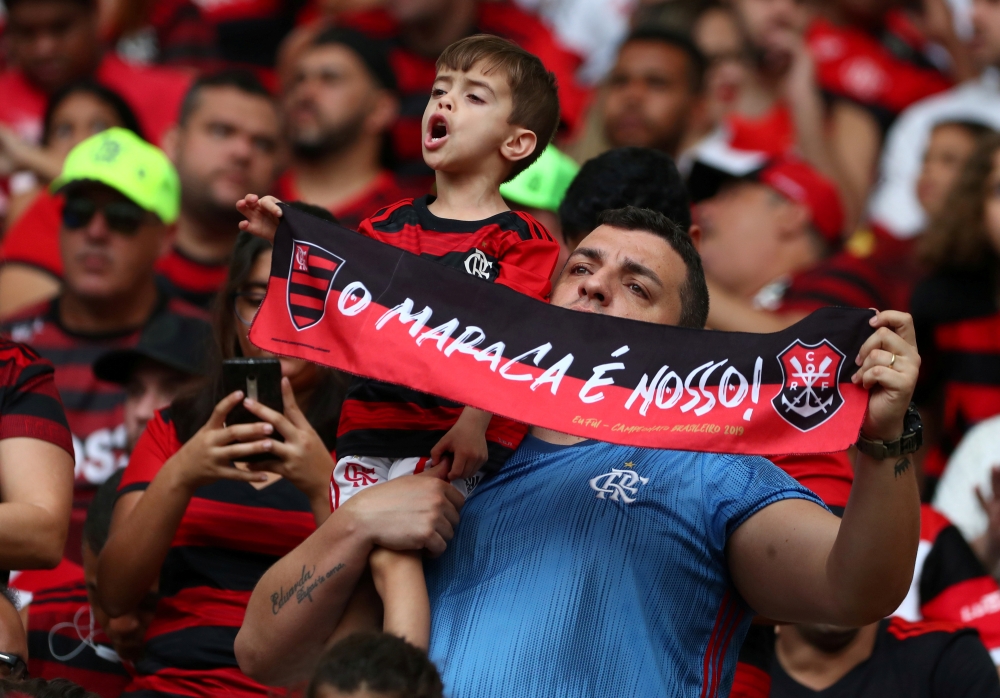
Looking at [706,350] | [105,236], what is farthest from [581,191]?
[105,236]

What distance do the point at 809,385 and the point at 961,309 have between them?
2882 millimetres

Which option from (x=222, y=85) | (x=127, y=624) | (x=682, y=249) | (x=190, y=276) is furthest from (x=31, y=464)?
(x=222, y=85)

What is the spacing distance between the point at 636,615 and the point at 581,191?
1.44 m

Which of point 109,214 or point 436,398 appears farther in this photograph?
point 109,214

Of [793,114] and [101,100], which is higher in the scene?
[793,114]

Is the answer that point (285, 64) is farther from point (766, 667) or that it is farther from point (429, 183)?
point (766, 667)

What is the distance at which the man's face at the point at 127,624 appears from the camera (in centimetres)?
343

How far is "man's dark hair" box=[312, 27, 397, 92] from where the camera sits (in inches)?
259

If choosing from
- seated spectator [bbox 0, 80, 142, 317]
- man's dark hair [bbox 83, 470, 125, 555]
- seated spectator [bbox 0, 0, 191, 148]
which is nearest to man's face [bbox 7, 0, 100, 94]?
seated spectator [bbox 0, 0, 191, 148]

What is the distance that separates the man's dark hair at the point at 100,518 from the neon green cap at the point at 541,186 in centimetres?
146

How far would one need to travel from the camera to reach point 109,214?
16.5ft

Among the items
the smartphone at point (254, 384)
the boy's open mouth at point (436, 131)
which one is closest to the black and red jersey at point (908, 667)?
the smartphone at point (254, 384)

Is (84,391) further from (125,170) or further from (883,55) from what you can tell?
(883,55)

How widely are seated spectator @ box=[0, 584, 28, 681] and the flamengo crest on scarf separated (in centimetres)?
86
